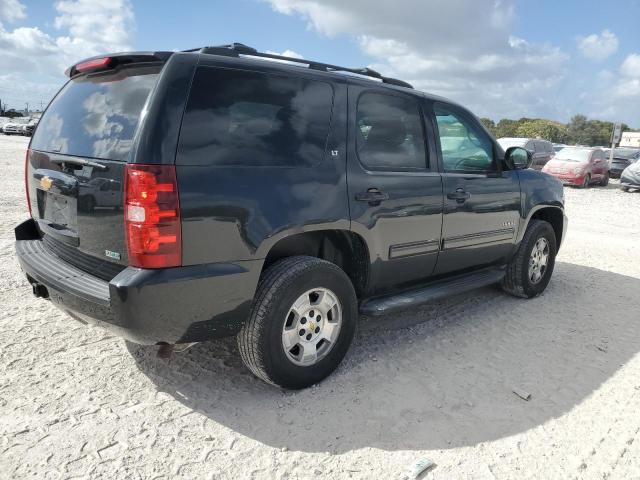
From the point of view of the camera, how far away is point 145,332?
255cm

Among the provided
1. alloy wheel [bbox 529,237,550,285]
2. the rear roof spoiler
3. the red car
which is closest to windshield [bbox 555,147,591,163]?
the red car

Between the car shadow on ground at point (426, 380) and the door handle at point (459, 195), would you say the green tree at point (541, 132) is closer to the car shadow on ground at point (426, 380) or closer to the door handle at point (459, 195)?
the car shadow on ground at point (426, 380)

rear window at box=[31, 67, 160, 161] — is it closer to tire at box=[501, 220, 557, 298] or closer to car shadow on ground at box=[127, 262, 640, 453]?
car shadow on ground at box=[127, 262, 640, 453]

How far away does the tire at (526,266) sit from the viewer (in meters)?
4.95

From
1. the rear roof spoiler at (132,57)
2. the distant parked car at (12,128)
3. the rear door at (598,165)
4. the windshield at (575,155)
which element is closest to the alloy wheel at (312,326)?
the rear roof spoiler at (132,57)

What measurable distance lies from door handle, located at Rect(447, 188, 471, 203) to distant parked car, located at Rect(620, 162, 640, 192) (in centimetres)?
1662

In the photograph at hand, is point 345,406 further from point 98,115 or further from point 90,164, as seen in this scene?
point 98,115

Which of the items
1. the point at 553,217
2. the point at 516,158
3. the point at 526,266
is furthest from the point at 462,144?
the point at 553,217

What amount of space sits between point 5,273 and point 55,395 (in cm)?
254

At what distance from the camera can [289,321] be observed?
307cm

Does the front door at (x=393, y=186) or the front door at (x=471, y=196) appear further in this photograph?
the front door at (x=471, y=196)

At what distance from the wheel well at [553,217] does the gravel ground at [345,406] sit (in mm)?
1316

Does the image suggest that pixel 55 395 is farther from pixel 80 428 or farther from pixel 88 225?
pixel 88 225

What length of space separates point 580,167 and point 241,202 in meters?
18.2
